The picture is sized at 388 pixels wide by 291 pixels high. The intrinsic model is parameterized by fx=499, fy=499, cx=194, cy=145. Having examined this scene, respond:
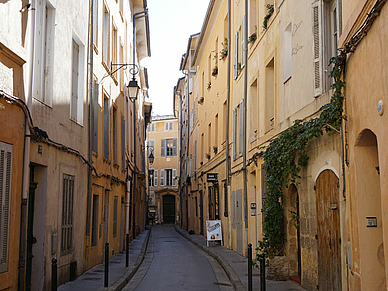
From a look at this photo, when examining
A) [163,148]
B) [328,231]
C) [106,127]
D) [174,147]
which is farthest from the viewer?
[163,148]

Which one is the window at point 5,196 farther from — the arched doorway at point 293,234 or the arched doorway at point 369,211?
the arched doorway at point 293,234

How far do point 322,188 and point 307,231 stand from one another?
1255mm

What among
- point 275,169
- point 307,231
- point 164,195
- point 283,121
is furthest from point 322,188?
point 164,195

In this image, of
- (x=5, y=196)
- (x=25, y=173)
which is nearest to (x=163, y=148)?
(x=25, y=173)

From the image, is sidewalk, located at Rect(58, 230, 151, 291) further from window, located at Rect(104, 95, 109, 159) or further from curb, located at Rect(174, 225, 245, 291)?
window, located at Rect(104, 95, 109, 159)

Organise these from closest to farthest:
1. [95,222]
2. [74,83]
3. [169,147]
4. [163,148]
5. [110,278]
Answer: [110,278] → [74,83] → [95,222] → [169,147] → [163,148]

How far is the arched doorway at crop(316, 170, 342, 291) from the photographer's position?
801 centimetres

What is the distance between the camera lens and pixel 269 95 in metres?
13.0

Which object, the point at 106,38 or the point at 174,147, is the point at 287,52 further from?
the point at 174,147

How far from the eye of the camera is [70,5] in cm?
1063

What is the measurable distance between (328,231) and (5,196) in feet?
16.9

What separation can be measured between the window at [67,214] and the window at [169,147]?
44442 mm

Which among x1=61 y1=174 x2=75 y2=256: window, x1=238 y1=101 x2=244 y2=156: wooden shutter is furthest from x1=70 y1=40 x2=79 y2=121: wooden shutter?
x1=238 y1=101 x2=244 y2=156: wooden shutter

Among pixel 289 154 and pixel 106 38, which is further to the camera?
pixel 106 38
